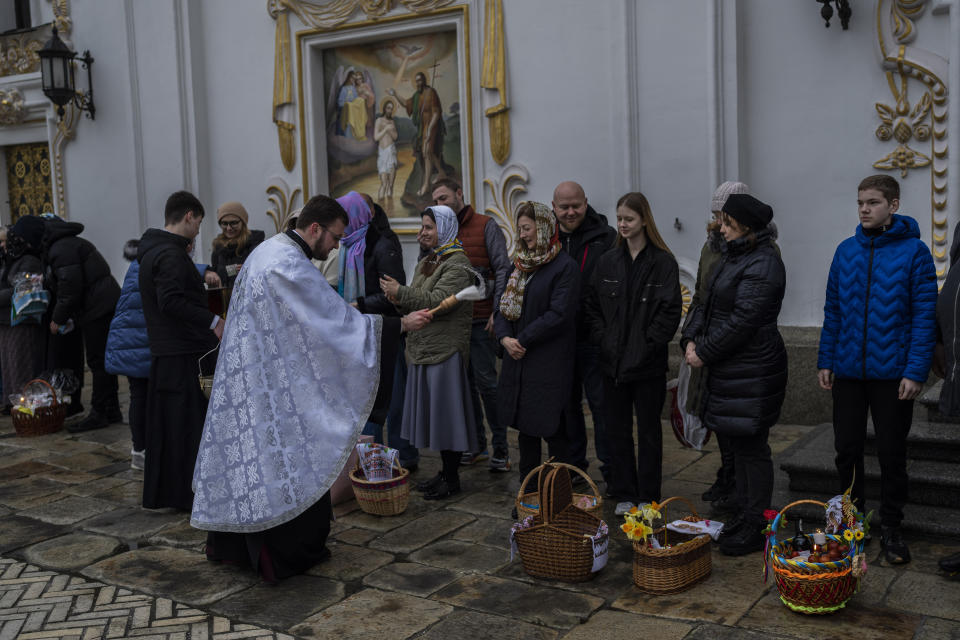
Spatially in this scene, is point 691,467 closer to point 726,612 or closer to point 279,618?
point 726,612

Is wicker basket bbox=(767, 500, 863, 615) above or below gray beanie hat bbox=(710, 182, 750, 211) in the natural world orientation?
below

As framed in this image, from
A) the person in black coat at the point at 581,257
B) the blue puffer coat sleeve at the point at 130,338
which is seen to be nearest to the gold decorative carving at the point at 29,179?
the blue puffer coat sleeve at the point at 130,338

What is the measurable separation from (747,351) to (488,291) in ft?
6.86

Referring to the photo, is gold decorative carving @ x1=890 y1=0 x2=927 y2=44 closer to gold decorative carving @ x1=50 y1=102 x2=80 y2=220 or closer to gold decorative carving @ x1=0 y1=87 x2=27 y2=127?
gold decorative carving @ x1=50 y1=102 x2=80 y2=220

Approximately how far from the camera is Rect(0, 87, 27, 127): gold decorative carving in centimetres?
1178

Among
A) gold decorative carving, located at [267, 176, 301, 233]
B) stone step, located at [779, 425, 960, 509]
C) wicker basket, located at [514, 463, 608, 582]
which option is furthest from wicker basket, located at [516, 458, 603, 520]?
gold decorative carving, located at [267, 176, 301, 233]

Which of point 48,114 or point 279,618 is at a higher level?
point 48,114

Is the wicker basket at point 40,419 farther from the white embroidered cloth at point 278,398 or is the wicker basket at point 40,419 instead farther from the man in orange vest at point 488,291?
the white embroidered cloth at point 278,398

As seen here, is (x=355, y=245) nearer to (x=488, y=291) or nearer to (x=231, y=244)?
(x=488, y=291)

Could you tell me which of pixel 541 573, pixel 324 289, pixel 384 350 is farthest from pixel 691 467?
pixel 324 289

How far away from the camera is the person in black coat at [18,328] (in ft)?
27.5

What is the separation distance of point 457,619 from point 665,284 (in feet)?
6.64

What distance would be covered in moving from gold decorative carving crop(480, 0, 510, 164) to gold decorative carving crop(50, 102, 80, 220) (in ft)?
18.1

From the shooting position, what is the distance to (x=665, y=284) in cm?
502
